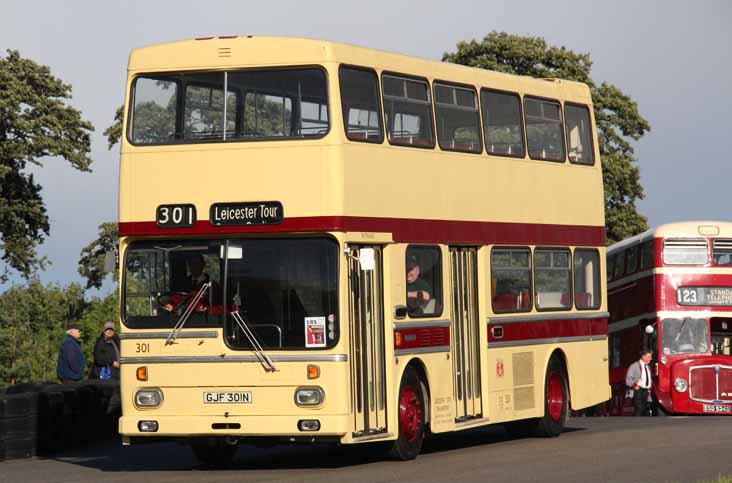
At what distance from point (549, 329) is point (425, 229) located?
13.5 ft

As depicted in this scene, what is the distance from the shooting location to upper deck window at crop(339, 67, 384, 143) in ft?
65.7

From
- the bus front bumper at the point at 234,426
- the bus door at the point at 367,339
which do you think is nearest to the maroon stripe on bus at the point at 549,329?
the bus door at the point at 367,339

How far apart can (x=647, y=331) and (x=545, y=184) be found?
16.0 m

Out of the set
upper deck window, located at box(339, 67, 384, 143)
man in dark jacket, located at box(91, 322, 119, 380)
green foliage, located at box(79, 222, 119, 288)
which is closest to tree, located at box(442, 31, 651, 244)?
green foliage, located at box(79, 222, 119, 288)

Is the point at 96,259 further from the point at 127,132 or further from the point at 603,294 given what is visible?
the point at 127,132

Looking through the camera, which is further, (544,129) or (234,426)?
(544,129)

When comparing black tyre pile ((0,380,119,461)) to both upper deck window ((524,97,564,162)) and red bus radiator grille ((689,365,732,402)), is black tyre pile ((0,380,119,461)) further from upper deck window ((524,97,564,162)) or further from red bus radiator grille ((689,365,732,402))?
red bus radiator grille ((689,365,732,402))

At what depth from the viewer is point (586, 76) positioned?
61.0 m

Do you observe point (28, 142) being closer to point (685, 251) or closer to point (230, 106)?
point (685, 251)

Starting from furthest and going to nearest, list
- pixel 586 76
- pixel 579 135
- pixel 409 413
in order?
pixel 586 76 → pixel 579 135 → pixel 409 413

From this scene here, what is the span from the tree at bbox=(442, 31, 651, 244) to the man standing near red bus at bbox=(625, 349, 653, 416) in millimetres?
19454

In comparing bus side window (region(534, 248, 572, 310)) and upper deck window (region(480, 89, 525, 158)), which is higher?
upper deck window (region(480, 89, 525, 158))

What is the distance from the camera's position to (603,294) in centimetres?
2702

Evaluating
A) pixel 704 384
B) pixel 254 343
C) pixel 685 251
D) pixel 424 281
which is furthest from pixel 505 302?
pixel 704 384
